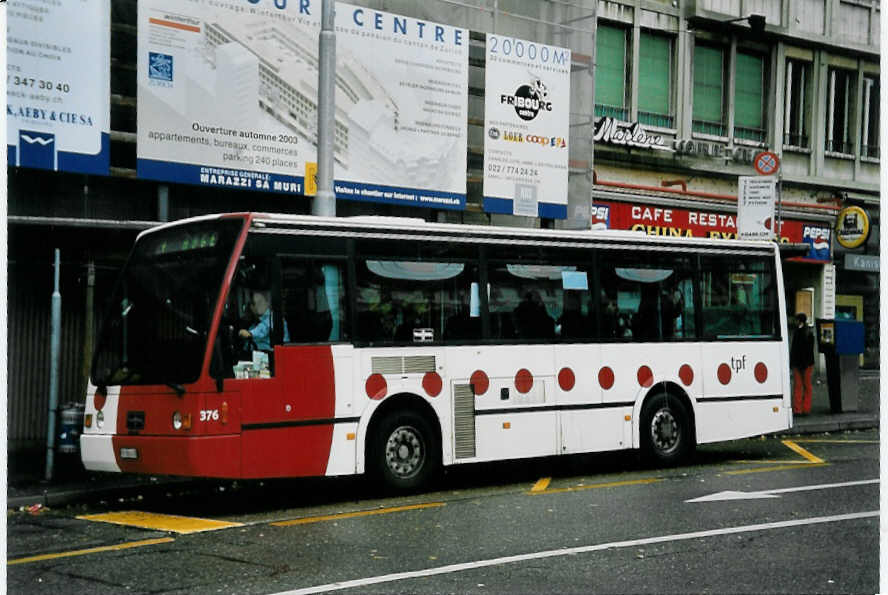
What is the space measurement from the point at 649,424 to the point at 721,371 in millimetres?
1321

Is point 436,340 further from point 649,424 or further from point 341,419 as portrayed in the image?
point 649,424

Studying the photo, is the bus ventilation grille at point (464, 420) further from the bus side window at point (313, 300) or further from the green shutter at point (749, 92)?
the green shutter at point (749, 92)

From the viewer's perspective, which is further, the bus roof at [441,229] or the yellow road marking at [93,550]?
the bus roof at [441,229]

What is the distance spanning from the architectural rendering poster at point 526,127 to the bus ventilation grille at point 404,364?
29.1ft

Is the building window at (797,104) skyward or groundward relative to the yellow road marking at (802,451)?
skyward

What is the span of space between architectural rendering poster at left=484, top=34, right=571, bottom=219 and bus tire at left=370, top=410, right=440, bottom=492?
906 cm

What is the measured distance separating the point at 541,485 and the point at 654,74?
15.0 meters

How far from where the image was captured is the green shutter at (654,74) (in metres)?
26.8

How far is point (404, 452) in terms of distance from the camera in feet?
43.4

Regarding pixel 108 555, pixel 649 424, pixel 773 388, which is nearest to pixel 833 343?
pixel 773 388

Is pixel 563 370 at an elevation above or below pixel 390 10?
below

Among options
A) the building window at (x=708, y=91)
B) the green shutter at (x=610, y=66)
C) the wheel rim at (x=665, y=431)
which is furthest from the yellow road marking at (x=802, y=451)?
the building window at (x=708, y=91)

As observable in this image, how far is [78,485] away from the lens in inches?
530

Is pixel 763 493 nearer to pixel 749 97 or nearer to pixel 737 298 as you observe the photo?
pixel 737 298
